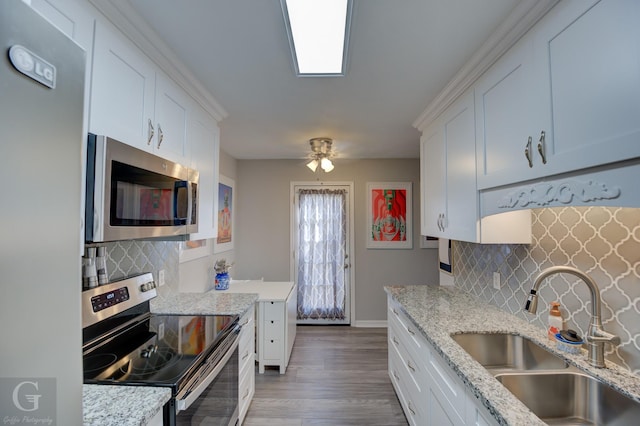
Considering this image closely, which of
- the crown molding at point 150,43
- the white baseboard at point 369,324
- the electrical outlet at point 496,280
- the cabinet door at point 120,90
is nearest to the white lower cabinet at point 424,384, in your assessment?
the electrical outlet at point 496,280

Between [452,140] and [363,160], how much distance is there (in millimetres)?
2330

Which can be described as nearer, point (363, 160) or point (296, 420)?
point (296, 420)

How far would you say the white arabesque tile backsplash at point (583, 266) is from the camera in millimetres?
1118

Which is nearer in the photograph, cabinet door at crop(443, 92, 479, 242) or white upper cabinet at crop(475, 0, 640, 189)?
white upper cabinet at crop(475, 0, 640, 189)

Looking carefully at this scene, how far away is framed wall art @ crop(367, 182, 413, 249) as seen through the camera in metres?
4.20

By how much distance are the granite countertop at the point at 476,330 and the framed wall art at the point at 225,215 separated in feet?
7.24

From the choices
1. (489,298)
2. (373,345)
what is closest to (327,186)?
(373,345)

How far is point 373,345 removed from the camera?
137 inches

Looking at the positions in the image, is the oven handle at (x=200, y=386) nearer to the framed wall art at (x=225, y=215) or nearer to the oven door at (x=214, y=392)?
the oven door at (x=214, y=392)

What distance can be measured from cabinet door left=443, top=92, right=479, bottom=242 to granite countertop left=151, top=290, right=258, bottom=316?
1572 millimetres

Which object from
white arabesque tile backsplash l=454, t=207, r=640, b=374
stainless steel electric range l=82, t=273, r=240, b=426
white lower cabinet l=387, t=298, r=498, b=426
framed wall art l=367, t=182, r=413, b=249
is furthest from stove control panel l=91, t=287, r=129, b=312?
framed wall art l=367, t=182, r=413, b=249

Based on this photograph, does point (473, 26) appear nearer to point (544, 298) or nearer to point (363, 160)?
point (544, 298)

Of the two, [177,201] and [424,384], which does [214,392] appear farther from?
[424,384]

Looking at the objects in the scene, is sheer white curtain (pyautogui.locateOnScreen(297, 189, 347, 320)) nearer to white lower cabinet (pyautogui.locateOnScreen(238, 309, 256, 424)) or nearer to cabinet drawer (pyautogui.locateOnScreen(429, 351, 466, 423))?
white lower cabinet (pyautogui.locateOnScreen(238, 309, 256, 424))
